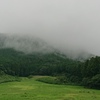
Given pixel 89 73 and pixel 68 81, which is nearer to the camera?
pixel 89 73

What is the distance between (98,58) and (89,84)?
1874cm

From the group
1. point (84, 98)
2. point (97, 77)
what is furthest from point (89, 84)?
point (84, 98)

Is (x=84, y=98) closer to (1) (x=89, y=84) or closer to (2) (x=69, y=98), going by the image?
(2) (x=69, y=98)

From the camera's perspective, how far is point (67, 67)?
192 metres

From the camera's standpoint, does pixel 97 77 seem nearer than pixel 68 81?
Yes

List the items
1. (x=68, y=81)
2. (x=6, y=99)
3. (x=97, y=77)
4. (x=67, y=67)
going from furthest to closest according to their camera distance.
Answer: (x=67, y=67), (x=68, y=81), (x=97, y=77), (x=6, y=99)

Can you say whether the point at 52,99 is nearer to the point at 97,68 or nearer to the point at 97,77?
the point at 97,77

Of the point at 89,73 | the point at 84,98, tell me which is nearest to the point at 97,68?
the point at 89,73

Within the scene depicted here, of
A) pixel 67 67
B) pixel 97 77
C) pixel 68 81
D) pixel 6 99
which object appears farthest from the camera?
pixel 67 67

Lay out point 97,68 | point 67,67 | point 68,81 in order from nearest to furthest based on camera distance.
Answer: point 97,68 → point 68,81 → point 67,67

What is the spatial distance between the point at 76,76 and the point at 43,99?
261 ft

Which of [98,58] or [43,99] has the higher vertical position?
[98,58]

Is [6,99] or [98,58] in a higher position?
[98,58]

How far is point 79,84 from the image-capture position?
454 feet
